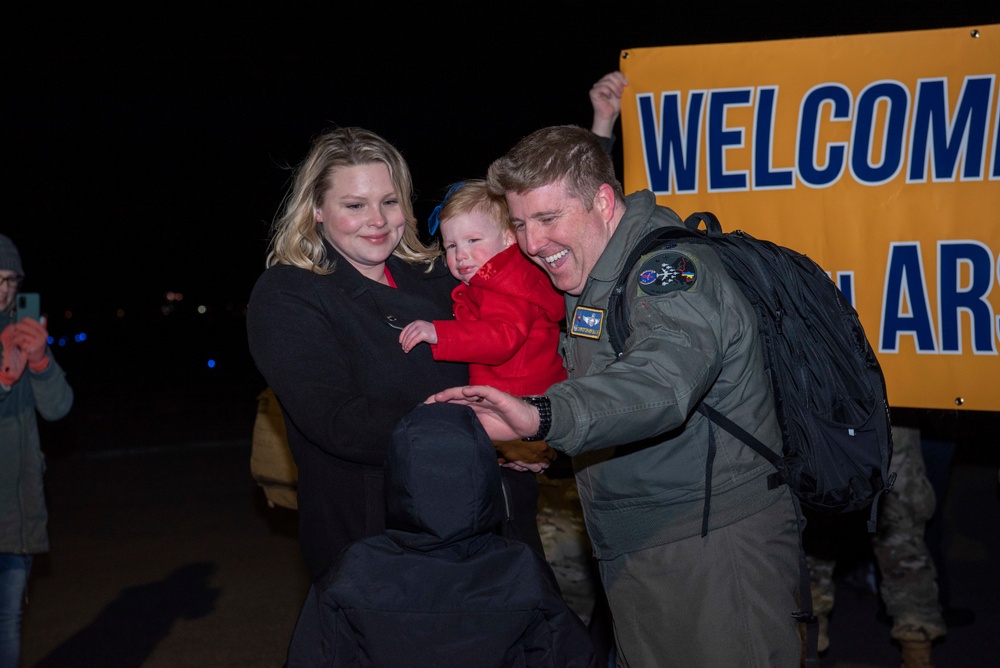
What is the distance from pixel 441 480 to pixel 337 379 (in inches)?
26.0

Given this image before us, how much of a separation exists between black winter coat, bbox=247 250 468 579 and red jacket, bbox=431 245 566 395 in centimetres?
15

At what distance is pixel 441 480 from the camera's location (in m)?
2.31

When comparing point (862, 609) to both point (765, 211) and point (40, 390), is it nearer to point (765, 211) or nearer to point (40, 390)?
point (765, 211)

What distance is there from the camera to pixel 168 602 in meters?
6.59

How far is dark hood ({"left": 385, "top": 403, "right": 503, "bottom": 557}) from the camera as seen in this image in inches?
90.7

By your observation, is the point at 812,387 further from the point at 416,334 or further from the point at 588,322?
the point at 416,334

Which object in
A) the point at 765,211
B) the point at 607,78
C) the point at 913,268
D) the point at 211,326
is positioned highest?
the point at 607,78

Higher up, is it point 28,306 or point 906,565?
point 28,306

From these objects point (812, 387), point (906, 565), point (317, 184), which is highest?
point (317, 184)

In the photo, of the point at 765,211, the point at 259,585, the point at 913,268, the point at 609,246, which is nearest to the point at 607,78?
the point at 765,211

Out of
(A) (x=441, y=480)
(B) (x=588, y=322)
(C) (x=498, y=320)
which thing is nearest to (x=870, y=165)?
(C) (x=498, y=320)

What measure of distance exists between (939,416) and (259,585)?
15.2ft

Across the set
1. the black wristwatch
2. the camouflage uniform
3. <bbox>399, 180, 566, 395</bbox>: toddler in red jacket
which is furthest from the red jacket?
the camouflage uniform

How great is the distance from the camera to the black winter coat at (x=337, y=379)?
2795mm
